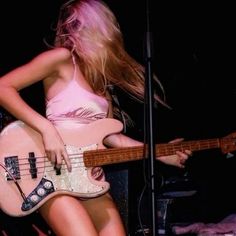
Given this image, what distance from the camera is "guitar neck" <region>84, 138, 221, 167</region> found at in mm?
2268

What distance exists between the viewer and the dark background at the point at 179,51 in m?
3.88

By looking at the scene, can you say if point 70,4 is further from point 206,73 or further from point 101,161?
point 206,73

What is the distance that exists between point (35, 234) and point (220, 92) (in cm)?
204

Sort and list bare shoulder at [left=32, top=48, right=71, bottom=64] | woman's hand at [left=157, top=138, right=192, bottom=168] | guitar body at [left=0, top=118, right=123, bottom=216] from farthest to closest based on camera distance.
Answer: woman's hand at [left=157, top=138, right=192, bottom=168] < bare shoulder at [left=32, top=48, right=71, bottom=64] < guitar body at [left=0, top=118, right=123, bottom=216]

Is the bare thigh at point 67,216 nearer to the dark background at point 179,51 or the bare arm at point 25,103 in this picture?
the bare arm at point 25,103

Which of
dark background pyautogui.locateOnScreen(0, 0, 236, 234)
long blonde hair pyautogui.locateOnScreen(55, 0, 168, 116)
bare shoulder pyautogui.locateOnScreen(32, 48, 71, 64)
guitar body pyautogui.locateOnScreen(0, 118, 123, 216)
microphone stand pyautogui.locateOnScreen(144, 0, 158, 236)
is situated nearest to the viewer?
microphone stand pyautogui.locateOnScreen(144, 0, 158, 236)

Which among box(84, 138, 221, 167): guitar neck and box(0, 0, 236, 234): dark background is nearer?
box(84, 138, 221, 167): guitar neck

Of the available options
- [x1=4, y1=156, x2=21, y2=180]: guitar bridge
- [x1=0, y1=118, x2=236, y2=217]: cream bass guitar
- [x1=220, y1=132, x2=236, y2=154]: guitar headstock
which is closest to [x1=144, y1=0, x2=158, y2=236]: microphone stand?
[x1=0, y1=118, x2=236, y2=217]: cream bass guitar

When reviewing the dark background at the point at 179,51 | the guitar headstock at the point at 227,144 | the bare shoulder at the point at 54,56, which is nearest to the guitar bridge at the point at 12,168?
the bare shoulder at the point at 54,56

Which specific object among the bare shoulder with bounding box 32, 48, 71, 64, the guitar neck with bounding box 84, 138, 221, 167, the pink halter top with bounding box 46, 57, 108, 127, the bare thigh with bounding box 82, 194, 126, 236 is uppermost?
the bare shoulder with bounding box 32, 48, 71, 64

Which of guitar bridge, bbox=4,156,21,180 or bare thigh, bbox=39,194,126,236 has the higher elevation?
guitar bridge, bbox=4,156,21,180

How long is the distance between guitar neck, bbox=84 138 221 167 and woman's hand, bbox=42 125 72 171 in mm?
142

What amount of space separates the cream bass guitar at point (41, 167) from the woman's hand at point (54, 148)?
5 cm

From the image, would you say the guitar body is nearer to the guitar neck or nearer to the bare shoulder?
the guitar neck
